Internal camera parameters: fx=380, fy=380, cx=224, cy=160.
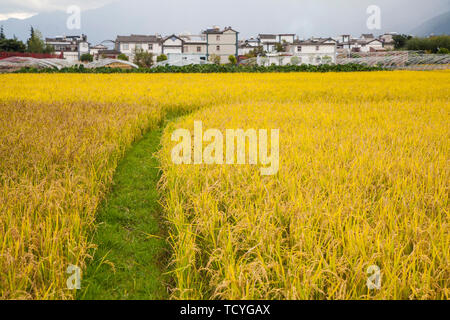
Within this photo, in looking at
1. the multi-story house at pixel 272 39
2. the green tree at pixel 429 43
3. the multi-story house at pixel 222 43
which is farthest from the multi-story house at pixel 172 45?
the green tree at pixel 429 43

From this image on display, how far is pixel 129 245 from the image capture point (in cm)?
295

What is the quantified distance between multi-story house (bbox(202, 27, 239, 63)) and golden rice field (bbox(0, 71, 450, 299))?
49.0 m

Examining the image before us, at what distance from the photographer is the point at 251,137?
5035mm

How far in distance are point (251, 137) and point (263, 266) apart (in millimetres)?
3161

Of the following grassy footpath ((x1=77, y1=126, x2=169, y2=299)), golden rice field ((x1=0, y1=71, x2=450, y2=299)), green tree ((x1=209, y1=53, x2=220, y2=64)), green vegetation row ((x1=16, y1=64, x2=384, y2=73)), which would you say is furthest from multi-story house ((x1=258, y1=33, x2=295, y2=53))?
grassy footpath ((x1=77, y1=126, x2=169, y2=299))

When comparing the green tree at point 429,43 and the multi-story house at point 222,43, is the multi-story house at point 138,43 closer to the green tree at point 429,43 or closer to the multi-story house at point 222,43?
the multi-story house at point 222,43

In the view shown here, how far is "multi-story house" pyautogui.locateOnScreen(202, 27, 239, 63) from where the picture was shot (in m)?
53.0

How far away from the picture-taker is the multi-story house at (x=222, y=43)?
174ft

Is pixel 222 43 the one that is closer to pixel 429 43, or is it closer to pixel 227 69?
pixel 429 43

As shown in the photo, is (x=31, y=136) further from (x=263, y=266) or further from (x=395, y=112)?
(x=395, y=112)

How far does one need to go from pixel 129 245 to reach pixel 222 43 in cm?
5333

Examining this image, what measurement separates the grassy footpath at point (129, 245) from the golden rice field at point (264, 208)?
0.12 meters
